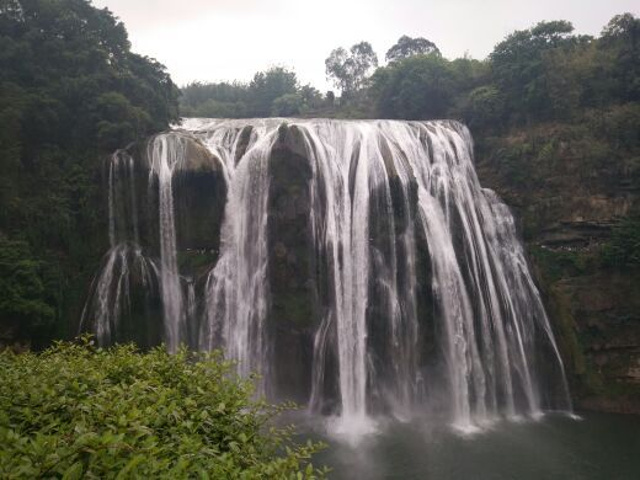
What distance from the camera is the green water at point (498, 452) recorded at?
11781 mm

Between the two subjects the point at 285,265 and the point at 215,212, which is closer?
the point at 285,265

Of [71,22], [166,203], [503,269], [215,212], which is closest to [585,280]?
[503,269]

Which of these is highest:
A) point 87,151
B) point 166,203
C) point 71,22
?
point 71,22

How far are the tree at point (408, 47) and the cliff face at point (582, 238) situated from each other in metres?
32.6

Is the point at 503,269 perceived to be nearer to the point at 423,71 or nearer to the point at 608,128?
the point at 608,128

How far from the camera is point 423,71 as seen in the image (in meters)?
28.4

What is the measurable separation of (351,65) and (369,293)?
40646mm

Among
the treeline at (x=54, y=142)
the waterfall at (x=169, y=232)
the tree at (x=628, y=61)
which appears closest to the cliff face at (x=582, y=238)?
the tree at (x=628, y=61)

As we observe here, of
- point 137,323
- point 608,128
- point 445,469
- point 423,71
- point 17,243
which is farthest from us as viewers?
point 423,71

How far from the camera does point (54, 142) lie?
60.7 feet

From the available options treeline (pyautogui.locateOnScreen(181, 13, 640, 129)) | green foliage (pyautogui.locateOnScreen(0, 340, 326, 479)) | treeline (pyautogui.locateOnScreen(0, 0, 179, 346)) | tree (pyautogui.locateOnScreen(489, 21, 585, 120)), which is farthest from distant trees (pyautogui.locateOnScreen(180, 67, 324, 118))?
green foliage (pyautogui.locateOnScreen(0, 340, 326, 479))

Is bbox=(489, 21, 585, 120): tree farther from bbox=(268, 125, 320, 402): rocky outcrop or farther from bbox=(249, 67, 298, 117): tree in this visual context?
bbox=(249, 67, 298, 117): tree

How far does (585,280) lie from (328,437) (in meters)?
11.7

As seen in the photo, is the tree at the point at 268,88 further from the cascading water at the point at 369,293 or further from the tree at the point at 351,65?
the cascading water at the point at 369,293
